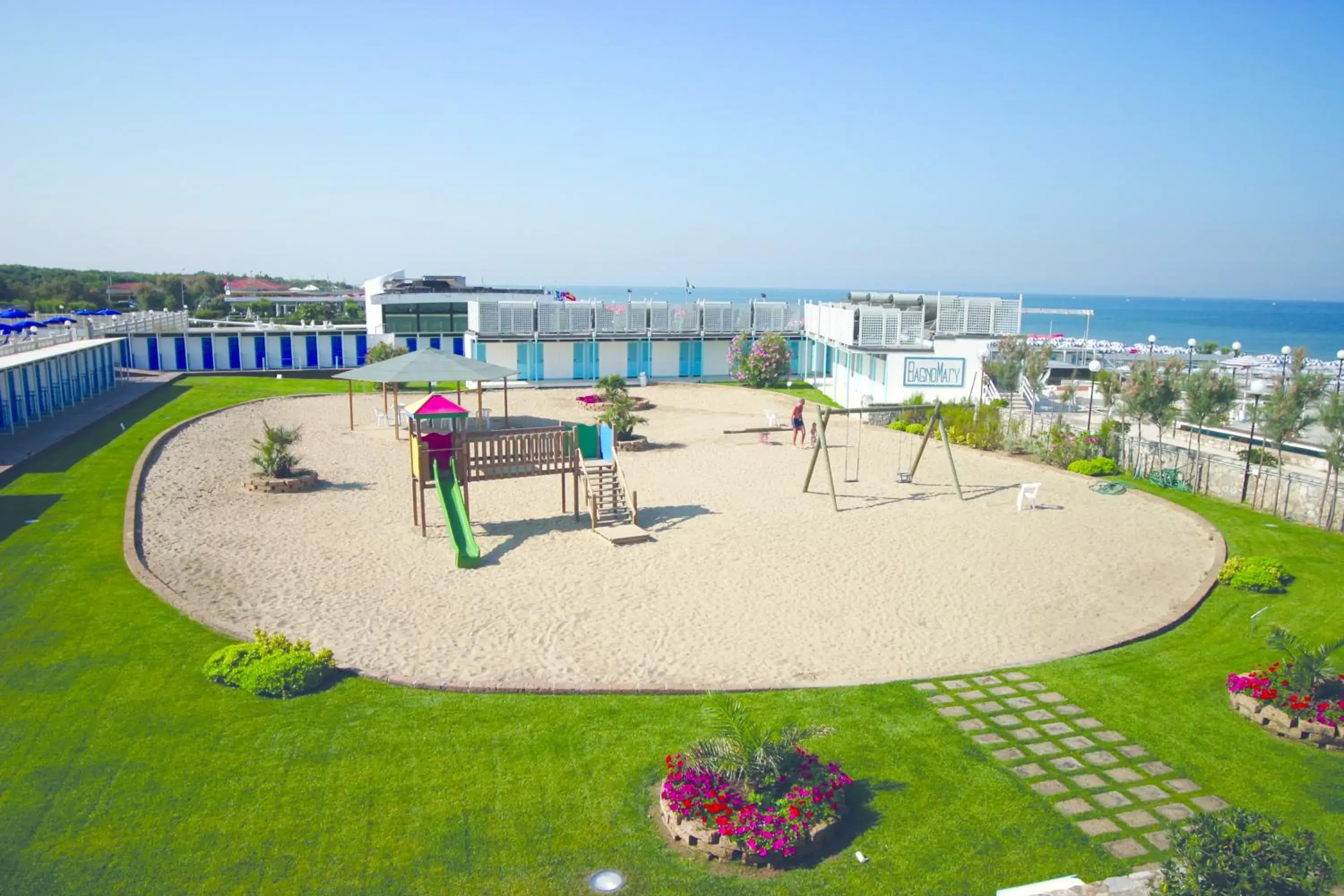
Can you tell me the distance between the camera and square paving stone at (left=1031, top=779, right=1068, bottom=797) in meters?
8.27

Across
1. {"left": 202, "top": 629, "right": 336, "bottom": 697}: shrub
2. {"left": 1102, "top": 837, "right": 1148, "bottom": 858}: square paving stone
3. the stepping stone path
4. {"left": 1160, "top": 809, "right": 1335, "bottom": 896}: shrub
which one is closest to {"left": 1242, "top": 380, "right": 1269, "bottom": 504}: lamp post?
the stepping stone path

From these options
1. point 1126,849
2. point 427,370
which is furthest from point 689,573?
point 427,370

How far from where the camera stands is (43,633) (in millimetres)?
11352

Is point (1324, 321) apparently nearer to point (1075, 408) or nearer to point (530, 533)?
point (1075, 408)

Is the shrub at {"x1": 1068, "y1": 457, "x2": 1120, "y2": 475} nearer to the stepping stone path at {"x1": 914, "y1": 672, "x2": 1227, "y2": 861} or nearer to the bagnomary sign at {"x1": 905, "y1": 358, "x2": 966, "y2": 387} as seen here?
the bagnomary sign at {"x1": 905, "y1": 358, "x2": 966, "y2": 387}

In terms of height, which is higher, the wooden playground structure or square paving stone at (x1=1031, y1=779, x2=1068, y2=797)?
the wooden playground structure

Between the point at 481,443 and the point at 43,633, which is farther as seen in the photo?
the point at 481,443

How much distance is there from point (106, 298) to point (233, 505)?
273 ft

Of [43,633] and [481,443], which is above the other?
[481,443]

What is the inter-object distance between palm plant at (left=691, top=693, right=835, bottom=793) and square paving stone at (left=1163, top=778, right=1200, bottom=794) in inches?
128

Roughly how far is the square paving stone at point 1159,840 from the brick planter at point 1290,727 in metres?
2.79

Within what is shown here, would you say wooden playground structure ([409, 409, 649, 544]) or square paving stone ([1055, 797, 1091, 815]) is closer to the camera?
square paving stone ([1055, 797, 1091, 815])

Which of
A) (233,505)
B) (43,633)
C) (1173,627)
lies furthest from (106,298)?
(1173,627)

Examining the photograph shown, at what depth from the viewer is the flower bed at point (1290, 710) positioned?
9242mm
